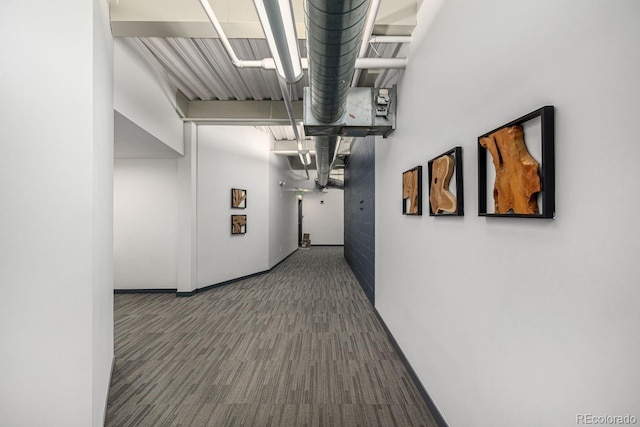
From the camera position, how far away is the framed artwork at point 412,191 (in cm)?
226

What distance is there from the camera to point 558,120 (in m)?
0.96

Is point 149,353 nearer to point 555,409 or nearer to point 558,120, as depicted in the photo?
point 555,409

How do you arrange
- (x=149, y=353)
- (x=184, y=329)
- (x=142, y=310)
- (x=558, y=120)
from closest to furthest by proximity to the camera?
(x=558, y=120) → (x=149, y=353) → (x=184, y=329) → (x=142, y=310)

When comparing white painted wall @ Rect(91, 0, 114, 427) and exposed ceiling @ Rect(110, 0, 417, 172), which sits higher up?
exposed ceiling @ Rect(110, 0, 417, 172)

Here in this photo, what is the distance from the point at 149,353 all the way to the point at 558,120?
3701mm

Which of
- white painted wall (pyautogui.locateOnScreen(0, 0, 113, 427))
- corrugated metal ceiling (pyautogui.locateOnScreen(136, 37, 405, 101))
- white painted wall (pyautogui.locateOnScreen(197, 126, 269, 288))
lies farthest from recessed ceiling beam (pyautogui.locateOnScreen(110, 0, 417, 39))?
white painted wall (pyautogui.locateOnScreen(197, 126, 269, 288))

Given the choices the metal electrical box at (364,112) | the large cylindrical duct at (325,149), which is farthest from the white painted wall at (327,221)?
the metal electrical box at (364,112)

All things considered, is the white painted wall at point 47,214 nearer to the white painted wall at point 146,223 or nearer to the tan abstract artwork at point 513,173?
the tan abstract artwork at point 513,173

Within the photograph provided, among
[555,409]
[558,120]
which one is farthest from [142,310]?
[558,120]

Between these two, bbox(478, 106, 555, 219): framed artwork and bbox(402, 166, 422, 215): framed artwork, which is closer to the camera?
bbox(478, 106, 555, 219): framed artwork

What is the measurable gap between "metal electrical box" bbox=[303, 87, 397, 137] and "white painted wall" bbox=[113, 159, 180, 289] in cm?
331

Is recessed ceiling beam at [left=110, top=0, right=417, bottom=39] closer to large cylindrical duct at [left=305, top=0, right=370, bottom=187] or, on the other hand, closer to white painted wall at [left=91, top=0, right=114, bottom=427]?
white painted wall at [left=91, top=0, right=114, bottom=427]

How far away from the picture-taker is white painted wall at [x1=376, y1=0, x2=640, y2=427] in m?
0.77

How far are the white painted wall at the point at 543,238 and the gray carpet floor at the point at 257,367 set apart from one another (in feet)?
2.03
